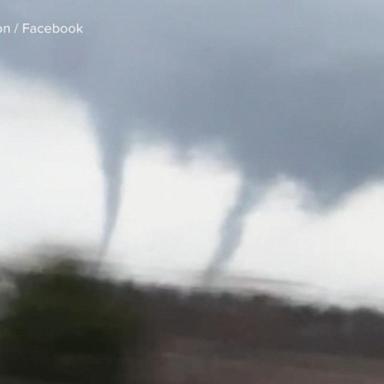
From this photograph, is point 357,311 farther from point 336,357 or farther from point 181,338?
point 181,338

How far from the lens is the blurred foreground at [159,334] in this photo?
15.9 feet

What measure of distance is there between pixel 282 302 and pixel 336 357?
434 mm

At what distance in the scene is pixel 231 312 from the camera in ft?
16.5

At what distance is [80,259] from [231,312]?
962mm

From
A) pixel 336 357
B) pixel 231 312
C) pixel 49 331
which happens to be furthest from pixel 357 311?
pixel 49 331

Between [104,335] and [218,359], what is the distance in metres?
0.68

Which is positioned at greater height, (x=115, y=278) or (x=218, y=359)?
(x=115, y=278)

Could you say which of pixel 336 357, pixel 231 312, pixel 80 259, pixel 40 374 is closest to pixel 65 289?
pixel 80 259

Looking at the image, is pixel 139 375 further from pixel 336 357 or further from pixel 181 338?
pixel 336 357

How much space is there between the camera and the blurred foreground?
484 cm

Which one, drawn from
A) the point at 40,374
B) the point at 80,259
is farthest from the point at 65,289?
the point at 40,374

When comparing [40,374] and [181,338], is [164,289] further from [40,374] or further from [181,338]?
[40,374]

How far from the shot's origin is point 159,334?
5004 mm

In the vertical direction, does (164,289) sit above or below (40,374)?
above
